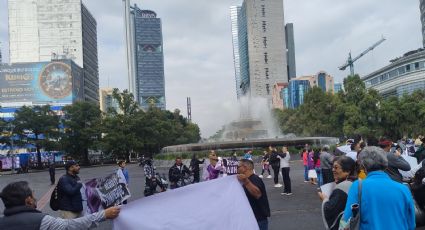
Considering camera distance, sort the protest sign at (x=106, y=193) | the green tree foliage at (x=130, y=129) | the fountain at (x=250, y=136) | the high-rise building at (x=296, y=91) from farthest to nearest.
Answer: the high-rise building at (x=296, y=91), the green tree foliage at (x=130, y=129), the fountain at (x=250, y=136), the protest sign at (x=106, y=193)

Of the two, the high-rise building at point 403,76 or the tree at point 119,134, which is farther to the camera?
the high-rise building at point 403,76

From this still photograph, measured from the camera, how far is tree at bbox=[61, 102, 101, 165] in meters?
60.8

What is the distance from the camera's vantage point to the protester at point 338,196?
4250 mm

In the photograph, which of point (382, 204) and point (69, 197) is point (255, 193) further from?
point (69, 197)

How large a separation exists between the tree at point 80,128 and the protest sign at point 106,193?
55.1 m

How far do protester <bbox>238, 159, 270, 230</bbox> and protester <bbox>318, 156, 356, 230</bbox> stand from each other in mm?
1305

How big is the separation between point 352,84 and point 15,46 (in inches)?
4251

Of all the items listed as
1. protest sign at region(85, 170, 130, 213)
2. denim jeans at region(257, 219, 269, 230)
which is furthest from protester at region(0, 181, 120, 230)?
denim jeans at region(257, 219, 269, 230)

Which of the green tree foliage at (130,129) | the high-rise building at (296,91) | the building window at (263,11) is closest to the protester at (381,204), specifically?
the green tree foliage at (130,129)

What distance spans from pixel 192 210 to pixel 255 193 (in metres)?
1.19

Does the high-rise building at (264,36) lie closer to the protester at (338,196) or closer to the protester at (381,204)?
the protester at (338,196)

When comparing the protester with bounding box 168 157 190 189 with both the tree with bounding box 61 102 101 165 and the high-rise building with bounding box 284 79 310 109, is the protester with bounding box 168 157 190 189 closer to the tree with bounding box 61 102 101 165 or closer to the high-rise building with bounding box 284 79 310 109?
the tree with bounding box 61 102 101 165

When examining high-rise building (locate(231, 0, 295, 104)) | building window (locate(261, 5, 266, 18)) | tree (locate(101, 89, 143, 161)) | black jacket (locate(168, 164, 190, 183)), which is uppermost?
building window (locate(261, 5, 266, 18))

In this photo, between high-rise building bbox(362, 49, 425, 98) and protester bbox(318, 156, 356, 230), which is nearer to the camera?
protester bbox(318, 156, 356, 230)
